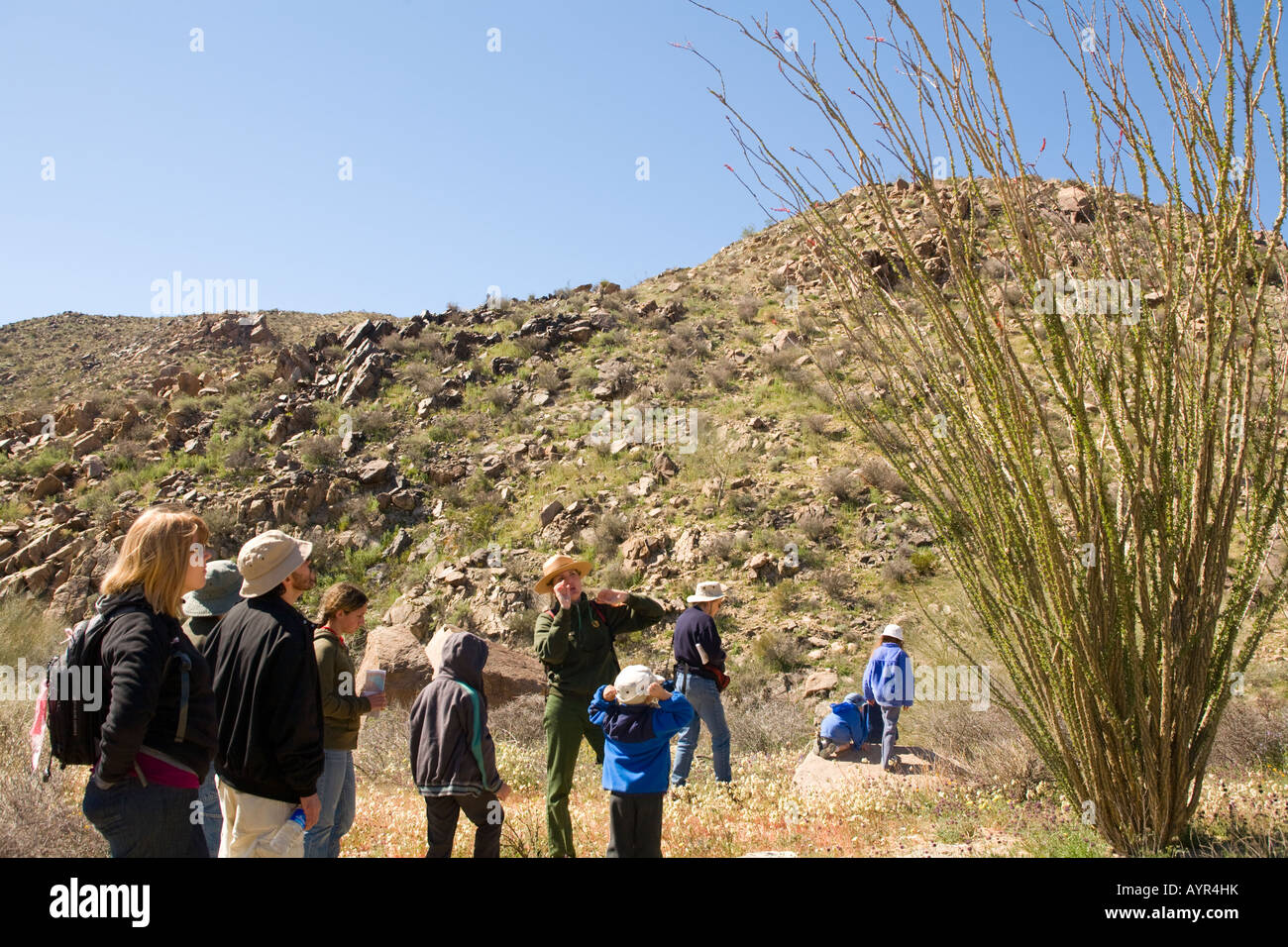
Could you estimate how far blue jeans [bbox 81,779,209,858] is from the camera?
2.37 m

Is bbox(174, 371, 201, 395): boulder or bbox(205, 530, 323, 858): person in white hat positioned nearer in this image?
bbox(205, 530, 323, 858): person in white hat

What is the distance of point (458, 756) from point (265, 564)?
1.31 m

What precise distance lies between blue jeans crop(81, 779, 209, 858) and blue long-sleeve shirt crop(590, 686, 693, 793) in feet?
5.69

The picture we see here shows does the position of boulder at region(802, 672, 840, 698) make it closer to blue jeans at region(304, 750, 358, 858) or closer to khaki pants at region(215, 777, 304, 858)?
blue jeans at region(304, 750, 358, 858)

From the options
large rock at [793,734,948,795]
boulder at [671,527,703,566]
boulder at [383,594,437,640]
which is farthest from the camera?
boulder at [671,527,703,566]

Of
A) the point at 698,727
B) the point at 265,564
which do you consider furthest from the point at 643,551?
the point at 265,564

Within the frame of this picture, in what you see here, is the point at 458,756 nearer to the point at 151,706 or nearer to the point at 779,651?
the point at 151,706

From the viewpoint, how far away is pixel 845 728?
7293mm

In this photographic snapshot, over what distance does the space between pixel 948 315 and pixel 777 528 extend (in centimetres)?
1155

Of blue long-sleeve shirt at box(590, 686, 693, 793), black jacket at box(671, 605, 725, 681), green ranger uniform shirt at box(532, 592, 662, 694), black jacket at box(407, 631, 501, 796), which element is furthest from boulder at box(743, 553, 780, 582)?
black jacket at box(407, 631, 501, 796)

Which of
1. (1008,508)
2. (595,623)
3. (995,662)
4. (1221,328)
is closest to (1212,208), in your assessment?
(1221,328)

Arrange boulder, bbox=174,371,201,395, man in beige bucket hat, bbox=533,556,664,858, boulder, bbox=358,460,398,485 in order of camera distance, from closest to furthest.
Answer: man in beige bucket hat, bbox=533,556,664,858 → boulder, bbox=358,460,398,485 → boulder, bbox=174,371,201,395

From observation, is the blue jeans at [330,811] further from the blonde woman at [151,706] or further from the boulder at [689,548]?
the boulder at [689,548]
